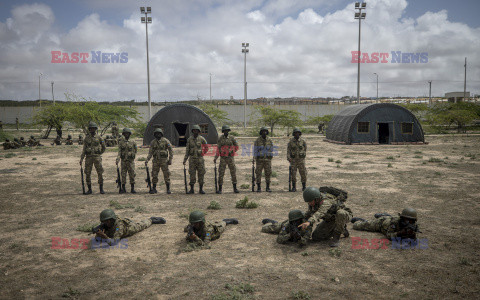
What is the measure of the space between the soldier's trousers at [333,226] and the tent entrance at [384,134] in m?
21.7

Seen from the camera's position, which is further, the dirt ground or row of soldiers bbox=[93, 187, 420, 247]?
row of soldiers bbox=[93, 187, 420, 247]

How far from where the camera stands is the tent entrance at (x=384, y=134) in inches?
1010

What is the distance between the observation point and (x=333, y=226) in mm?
5707

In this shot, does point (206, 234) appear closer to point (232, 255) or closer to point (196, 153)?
point (232, 255)

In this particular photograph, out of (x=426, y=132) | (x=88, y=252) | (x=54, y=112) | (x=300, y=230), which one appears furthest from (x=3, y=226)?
(x=426, y=132)

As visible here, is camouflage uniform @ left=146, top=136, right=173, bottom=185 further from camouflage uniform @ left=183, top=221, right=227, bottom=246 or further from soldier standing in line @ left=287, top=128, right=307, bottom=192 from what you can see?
camouflage uniform @ left=183, top=221, right=227, bottom=246

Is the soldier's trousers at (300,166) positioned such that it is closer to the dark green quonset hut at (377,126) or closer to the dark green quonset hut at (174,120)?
the dark green quonset hut at (174,120)

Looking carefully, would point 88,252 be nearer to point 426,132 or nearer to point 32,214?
point 32,214

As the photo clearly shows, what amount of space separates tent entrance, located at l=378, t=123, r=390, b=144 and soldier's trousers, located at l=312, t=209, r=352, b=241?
21713mm

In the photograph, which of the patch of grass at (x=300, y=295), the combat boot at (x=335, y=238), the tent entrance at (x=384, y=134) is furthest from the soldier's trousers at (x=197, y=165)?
the tent entrance at (x=384, y=134)

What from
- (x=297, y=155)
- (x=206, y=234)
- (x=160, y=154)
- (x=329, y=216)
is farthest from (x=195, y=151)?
(x=329, y=216)

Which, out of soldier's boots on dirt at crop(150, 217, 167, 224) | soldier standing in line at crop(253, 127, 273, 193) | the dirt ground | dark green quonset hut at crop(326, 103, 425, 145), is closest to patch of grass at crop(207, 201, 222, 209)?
the dirt ground

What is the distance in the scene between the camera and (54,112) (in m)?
28.5

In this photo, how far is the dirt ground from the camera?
418cm
